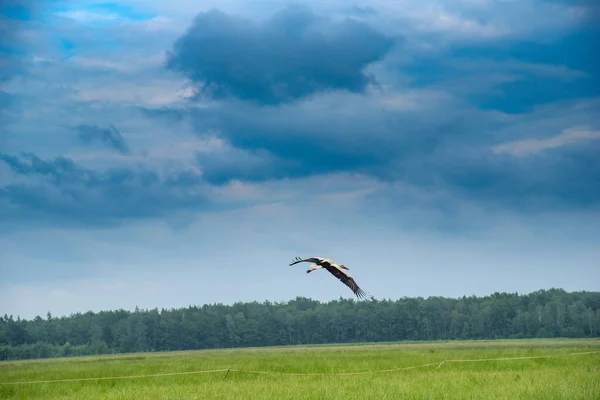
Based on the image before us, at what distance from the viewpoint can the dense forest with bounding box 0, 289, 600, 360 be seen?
153625 mm

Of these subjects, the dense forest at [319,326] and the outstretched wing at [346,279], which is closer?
the outstretched wing at [346,279]

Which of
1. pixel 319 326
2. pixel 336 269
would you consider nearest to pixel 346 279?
pixel 336 269

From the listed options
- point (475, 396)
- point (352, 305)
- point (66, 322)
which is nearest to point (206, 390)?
point (475, 396)

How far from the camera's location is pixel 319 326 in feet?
531

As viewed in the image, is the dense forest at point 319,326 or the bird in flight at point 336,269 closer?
the bird in flight at point 336,269

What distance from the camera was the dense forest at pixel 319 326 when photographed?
504 feet

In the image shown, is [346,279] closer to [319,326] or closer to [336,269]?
[336,269]

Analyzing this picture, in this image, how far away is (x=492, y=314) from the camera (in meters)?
163

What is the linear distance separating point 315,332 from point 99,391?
138054 mm

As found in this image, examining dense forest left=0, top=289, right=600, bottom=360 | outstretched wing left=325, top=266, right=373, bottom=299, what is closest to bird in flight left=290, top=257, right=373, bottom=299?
outstretched wing left=325, top=266, right=373, bottom=299

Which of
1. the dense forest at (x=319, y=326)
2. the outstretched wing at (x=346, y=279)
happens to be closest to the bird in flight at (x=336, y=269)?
the outstretched wing at (x=346, y=279)

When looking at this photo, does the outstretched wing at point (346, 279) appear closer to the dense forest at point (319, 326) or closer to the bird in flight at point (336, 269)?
the bird in flight at point (336, 269)

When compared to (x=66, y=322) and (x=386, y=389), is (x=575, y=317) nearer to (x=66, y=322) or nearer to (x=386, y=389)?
(x=66, y=322)

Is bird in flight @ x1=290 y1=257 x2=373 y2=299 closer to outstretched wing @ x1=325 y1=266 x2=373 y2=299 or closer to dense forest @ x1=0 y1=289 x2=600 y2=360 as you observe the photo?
outstretched wing @ x1=325 y1=266 x2=373 y2=299
